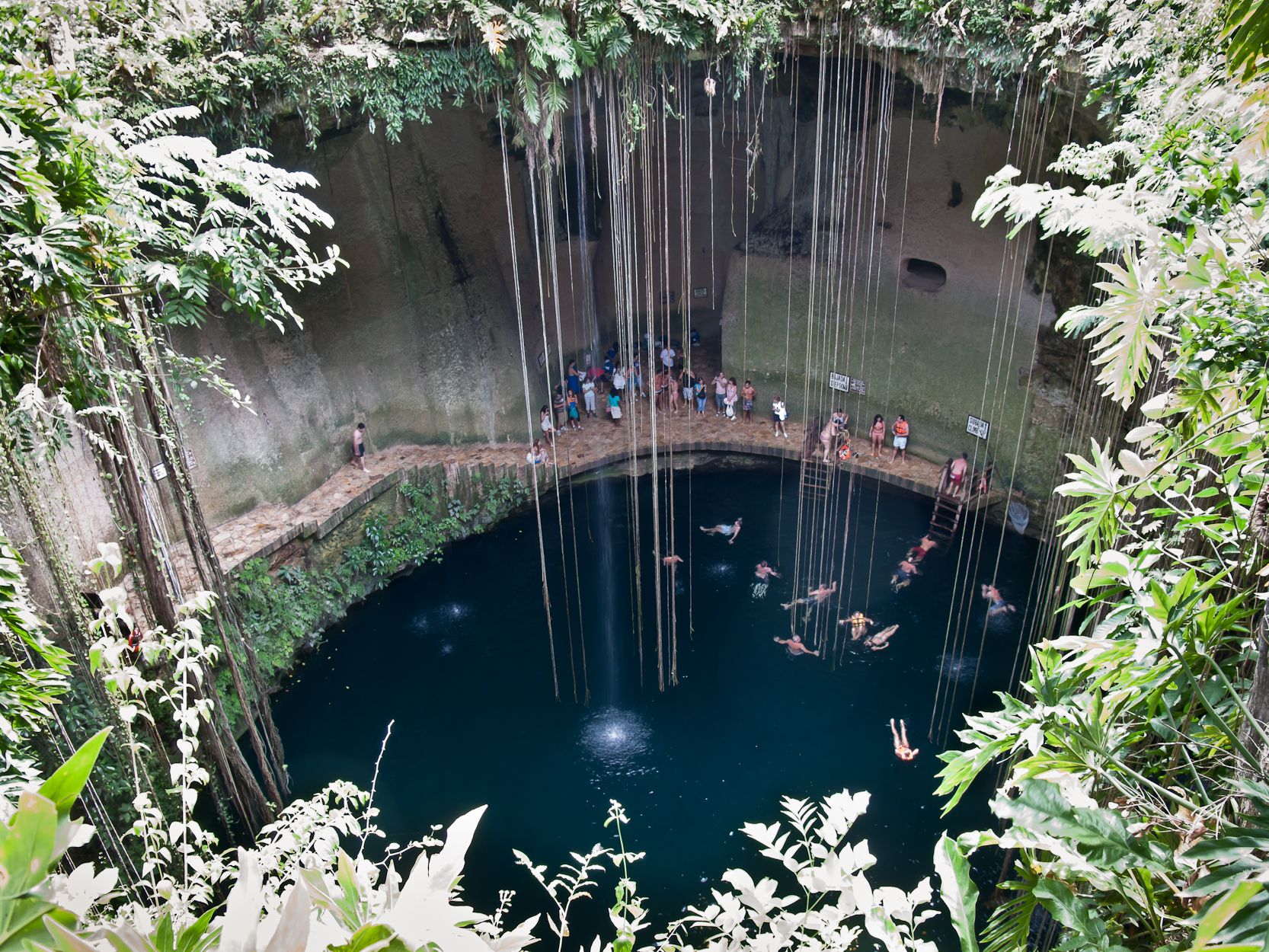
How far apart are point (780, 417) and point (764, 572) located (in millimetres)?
2567

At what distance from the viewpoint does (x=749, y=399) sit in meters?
10.9

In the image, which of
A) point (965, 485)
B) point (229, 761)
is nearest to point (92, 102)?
point (229, 761)

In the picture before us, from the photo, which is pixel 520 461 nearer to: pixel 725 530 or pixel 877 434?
pixel 725 530

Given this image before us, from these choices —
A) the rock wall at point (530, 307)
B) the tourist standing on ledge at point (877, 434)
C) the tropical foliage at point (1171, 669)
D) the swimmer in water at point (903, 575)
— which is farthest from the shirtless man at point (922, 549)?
the tropical foliage at point (1171, 669)

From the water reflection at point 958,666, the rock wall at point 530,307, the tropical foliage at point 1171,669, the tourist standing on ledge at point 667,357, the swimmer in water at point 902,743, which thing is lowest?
the swimmer in water at point 902,743

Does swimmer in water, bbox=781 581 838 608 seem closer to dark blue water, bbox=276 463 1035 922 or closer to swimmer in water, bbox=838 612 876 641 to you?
dark blue water, bbox=276 463 1035 922

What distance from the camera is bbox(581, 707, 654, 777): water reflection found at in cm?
665

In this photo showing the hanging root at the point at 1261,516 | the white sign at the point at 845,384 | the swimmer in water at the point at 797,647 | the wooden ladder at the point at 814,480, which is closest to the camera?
the hanging root at the point at 1261,516

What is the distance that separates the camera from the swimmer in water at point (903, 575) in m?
8.27

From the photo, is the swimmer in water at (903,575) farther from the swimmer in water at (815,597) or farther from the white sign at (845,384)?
the white sign at (845,384)

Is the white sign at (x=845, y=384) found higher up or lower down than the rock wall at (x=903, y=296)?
lower down

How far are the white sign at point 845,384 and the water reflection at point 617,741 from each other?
484cm

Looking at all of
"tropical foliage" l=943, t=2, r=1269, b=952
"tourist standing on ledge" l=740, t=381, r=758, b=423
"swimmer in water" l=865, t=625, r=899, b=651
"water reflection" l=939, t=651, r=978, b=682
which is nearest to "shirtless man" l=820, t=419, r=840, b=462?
"tourist standing on ledge" l=740, t=381, r=758, b=423

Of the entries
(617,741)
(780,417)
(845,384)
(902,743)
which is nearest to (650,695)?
(617,741)
